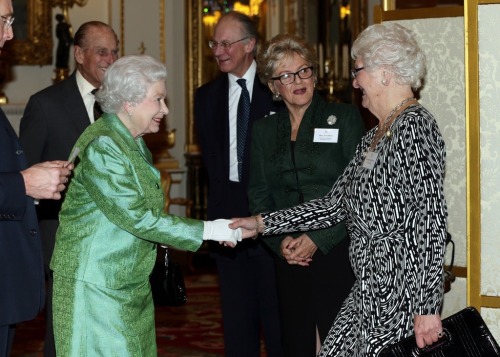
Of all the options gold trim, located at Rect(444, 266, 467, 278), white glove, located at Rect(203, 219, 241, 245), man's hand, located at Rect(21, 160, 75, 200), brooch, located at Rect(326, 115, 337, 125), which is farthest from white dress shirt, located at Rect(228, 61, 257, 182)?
man's hand, located at Rect(21, 160, 75, 200)

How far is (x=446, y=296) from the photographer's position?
5172 mm

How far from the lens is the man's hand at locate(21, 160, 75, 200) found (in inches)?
146

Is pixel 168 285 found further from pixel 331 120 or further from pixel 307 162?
pixel 331 120

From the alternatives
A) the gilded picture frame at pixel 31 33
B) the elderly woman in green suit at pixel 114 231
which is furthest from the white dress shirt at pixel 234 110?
the gilded picture frame at pixel 31 33

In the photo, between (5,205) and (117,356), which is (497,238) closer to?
(117,356)

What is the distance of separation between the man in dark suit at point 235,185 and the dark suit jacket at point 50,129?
751 mm

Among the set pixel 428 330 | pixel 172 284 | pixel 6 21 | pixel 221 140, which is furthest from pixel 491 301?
pixel 6 21

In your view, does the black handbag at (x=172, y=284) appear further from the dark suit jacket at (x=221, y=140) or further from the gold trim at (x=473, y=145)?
the gold trim at (x=473, y=145)

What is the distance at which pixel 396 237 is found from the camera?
3475 mm

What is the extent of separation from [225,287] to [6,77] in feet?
19.2

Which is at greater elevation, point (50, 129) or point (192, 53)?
point (192, 53)

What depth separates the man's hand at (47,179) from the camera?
12.2 ft

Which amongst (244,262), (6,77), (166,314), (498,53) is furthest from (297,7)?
(498,53)

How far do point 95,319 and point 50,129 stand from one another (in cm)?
158
